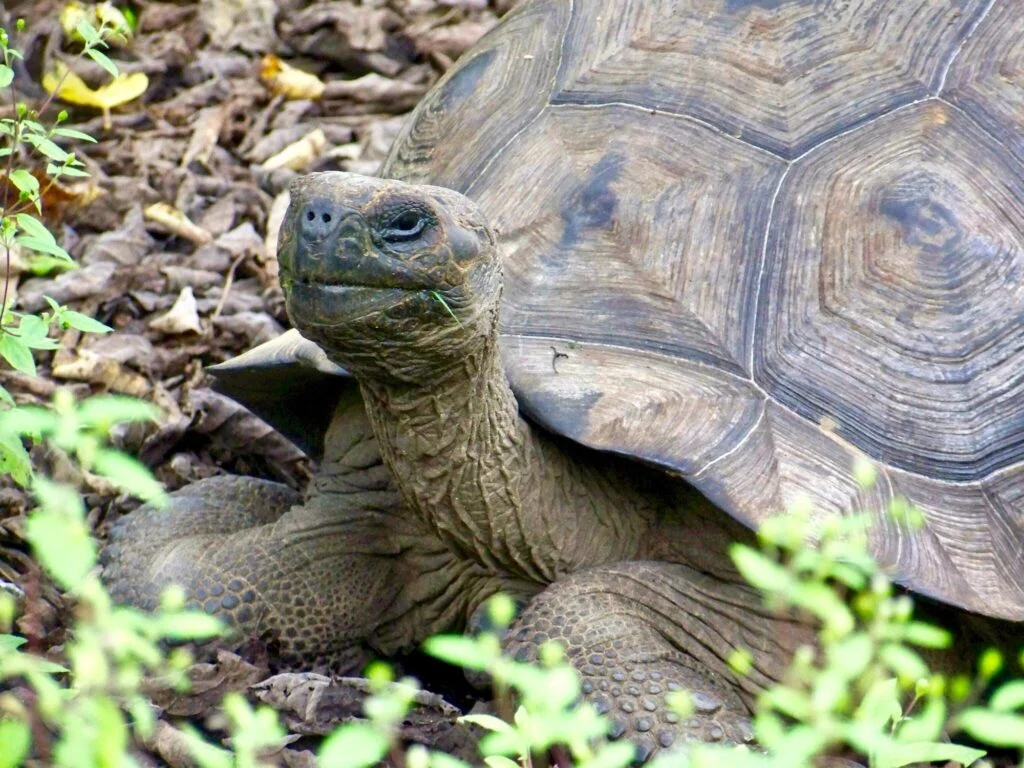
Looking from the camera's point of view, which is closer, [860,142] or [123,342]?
[860,142]

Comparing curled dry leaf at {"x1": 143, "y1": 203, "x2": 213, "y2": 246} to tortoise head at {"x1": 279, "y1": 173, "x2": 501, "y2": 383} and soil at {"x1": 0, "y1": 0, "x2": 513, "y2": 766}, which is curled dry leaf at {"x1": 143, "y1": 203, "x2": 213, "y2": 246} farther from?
tortoise head at {"x1": 279, "y1": 173, "x2": 501, "y2": 383}

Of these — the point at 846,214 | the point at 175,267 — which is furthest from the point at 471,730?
the point at 175,267

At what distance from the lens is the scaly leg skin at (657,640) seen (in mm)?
3246

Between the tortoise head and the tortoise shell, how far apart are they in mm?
369

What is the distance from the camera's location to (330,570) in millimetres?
3965

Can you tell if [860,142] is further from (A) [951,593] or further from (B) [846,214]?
(A) [951,593]

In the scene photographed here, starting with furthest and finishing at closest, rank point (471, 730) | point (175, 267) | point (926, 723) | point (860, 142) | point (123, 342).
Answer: point (175, 267), point (123, 342), point (860, 142), point (471, 730), point (926, 723)

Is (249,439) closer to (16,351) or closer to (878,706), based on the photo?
(16,351)

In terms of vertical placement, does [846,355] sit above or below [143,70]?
above

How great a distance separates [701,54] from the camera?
12.6 feet

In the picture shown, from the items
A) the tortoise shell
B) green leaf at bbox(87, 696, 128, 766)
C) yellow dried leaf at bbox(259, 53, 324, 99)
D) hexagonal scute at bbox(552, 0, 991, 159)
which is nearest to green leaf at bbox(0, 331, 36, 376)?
the tortoise shell

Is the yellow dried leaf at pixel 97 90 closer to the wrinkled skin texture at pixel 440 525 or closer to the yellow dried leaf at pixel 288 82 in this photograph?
the yellow dried leaf at pixel 288 82

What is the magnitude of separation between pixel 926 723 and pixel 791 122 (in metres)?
2.17

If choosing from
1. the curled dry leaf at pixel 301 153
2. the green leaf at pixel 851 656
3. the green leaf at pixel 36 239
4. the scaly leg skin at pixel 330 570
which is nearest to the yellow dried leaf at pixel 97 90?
the curled dry leaf at pixel 301 153
